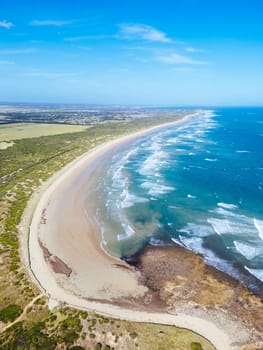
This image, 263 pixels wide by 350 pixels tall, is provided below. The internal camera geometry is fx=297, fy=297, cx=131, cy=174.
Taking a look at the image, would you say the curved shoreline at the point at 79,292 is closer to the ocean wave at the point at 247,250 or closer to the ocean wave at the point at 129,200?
the ocean wave at the point at 129,200

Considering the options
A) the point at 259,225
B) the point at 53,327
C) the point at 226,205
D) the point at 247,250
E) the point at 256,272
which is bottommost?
the point at 53,327

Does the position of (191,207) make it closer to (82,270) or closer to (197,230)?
(197,230)

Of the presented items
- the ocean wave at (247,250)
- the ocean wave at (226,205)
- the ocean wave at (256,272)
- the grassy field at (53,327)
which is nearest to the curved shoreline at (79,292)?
the grassy field at (53,327)

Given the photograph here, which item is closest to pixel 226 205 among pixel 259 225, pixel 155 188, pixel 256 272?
pixel 259 225

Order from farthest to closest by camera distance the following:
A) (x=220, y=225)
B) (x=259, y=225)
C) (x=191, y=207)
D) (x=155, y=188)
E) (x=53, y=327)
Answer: (x=155, y=188), (x=191, y=207), (x=220, y=225), (x=259, y=225), (x=53, y=327)

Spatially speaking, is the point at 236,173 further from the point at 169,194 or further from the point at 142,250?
the point at 142,250

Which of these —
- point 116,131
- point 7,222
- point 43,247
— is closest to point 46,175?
point 7,222
